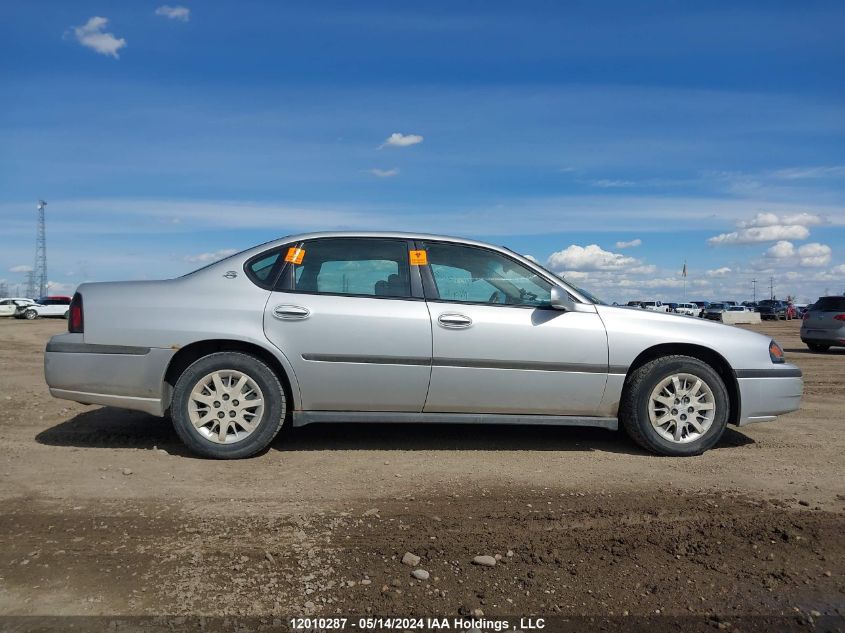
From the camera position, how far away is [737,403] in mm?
5090

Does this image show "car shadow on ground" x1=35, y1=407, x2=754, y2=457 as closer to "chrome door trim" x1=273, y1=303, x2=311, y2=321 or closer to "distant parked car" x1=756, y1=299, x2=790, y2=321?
"chrome door trim" x1=273, y1=303, x2=311, y2=321

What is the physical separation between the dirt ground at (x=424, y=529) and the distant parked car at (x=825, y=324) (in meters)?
12.7

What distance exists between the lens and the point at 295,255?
5000 millimetres

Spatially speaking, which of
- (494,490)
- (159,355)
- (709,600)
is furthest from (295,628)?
(159,355)

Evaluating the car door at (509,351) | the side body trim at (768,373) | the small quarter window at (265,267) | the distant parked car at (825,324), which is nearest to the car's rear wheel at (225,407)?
the small quarter window at (265,267)

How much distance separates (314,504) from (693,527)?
201 cm

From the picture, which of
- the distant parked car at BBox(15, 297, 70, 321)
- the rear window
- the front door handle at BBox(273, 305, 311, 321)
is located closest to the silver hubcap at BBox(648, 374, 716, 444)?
the front door handle at BBox(273, 305, 311, 321)

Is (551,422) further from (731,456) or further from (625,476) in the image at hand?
A: (731,456)

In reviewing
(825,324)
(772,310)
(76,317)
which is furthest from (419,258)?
(772,310)

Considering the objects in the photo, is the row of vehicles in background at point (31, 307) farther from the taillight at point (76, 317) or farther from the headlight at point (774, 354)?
the headlight at point (774, 354)

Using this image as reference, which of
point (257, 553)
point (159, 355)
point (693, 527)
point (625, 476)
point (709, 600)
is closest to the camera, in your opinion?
point (709, 600)

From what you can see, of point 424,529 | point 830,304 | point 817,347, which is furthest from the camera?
point 817,347

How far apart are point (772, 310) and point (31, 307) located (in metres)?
53.6

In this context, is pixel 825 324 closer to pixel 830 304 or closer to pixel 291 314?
pixel 830 304
